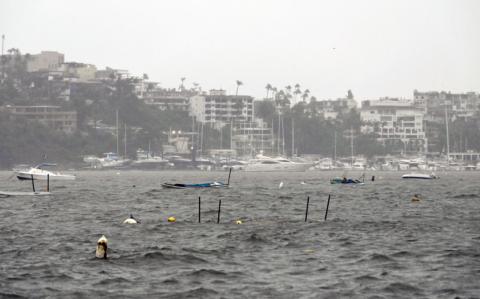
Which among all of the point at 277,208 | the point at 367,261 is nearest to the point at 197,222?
the point at 277,208

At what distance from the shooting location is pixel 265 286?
30750 millimetres

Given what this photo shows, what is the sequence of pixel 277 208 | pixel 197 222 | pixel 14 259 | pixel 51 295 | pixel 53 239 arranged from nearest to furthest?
pixel 51 295, pixel 14 259, pixel 53 239, pixel 197 222, pixel 277 208

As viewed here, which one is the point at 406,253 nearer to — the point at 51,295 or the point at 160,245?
the point at 160,245

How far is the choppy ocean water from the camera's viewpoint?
30.6 m

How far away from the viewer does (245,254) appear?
38.3 m

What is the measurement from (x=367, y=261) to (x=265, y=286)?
7.03 meters

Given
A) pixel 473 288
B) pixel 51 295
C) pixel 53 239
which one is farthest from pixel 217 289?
pixel 53 239

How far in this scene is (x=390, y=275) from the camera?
33.0 metres

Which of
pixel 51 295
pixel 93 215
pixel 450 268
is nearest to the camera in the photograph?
pixel 51 295

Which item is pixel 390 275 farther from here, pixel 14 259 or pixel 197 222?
pixel 197 222

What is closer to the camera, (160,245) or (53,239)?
(160,245)

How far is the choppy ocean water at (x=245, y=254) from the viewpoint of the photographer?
100 ft

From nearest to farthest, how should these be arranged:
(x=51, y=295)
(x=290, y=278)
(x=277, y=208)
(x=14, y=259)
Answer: (x=51, y=295) → (x=290, y=278) → (x=14, y=259) → (x=277, y=208)

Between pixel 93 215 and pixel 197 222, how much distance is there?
9.75 meters
